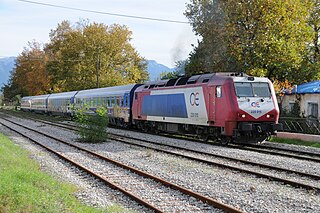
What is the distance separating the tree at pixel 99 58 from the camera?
5175 centimetres

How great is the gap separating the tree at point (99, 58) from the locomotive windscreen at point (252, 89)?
32.7 m

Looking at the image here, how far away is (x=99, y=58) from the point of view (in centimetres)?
5178

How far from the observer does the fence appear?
23.0 metres

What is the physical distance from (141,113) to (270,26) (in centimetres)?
914

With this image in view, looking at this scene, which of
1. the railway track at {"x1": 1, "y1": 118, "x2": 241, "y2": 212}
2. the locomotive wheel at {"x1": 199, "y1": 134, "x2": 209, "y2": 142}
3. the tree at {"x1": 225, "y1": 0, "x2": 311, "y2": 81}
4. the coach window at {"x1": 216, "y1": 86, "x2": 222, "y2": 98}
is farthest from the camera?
the tree at {"x1": 225, "y1": 0, "x2": 311, "y2": 81}

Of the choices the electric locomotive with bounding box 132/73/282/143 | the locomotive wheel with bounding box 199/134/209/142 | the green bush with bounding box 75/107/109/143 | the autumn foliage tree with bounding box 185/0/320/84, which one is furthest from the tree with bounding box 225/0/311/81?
the green bush with bounding box 75/107/109/143

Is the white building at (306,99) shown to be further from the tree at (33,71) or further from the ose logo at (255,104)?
the tree at (33,71)

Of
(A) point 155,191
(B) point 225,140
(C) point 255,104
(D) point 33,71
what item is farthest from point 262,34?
(D) point 33,71

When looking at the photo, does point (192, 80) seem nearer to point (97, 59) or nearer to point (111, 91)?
point (111, 91)

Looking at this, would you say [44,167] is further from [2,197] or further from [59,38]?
[59,38]

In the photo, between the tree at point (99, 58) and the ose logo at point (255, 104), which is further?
the tree at point (99, 58)

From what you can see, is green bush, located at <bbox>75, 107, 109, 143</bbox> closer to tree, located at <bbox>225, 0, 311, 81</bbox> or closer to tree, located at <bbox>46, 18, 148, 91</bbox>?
tree, located at <bbox>225, 0, 311, 81</bbox>

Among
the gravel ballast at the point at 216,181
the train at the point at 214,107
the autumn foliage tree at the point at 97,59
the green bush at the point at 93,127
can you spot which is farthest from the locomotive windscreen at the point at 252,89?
the autumn foliage tree at the point at 97,59

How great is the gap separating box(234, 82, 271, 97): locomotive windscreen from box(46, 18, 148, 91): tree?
1288 inches
